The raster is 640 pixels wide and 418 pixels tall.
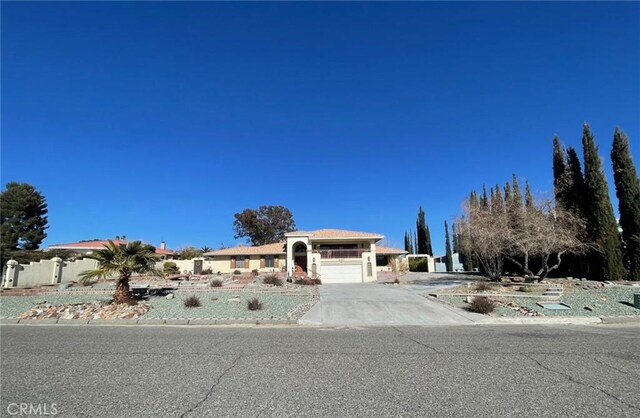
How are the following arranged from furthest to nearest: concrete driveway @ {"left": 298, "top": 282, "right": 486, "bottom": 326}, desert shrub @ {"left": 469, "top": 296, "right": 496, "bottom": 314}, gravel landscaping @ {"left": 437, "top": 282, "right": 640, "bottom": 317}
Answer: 1. desert shrub @ {"left": 469, "top": 296, "right": 496, "bottom": 314}
2. gravel landscaping @ {"left": 437, "top": 282, "right": 640, "bottom": 317}
3. concrete driveway @ {"left": 298, "top": 282, "right": 486, "bottom": 326}

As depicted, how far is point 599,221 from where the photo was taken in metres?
29.0

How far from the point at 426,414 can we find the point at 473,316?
11584 millimetres

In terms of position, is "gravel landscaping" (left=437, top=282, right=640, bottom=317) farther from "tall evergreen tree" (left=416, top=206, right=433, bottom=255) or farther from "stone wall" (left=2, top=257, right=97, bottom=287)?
"tall evergreen tree" (left=416, top=206, right=433, bottom=255)

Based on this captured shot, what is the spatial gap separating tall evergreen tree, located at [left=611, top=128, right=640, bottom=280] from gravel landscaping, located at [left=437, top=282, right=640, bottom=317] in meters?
7.94

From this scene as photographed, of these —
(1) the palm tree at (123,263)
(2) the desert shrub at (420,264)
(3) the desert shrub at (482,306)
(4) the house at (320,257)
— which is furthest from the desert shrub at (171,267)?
(3) the desert shrub at (482,306)

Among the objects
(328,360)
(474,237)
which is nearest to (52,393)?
(328,360)

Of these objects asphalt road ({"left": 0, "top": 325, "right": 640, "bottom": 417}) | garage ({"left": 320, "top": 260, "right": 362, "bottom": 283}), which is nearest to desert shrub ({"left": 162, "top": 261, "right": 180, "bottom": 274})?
garage ({"left": 320, "top": 260, "right": 362, "bottom": 283})

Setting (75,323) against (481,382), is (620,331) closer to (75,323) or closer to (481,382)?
(481,382)

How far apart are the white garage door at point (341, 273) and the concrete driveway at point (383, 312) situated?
55.3 ft

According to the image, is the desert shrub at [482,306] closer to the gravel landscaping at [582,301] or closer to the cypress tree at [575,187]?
the gravel landscaping at [582,301]

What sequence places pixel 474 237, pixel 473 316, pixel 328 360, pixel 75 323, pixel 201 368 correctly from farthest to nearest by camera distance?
pixel 474 237
pixel 473 316
pixel 75 323
pixel 328 360
pixel 201 368

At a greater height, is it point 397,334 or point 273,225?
point 273,225

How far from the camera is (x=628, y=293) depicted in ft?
63.8

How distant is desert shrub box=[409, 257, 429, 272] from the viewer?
56.5m
